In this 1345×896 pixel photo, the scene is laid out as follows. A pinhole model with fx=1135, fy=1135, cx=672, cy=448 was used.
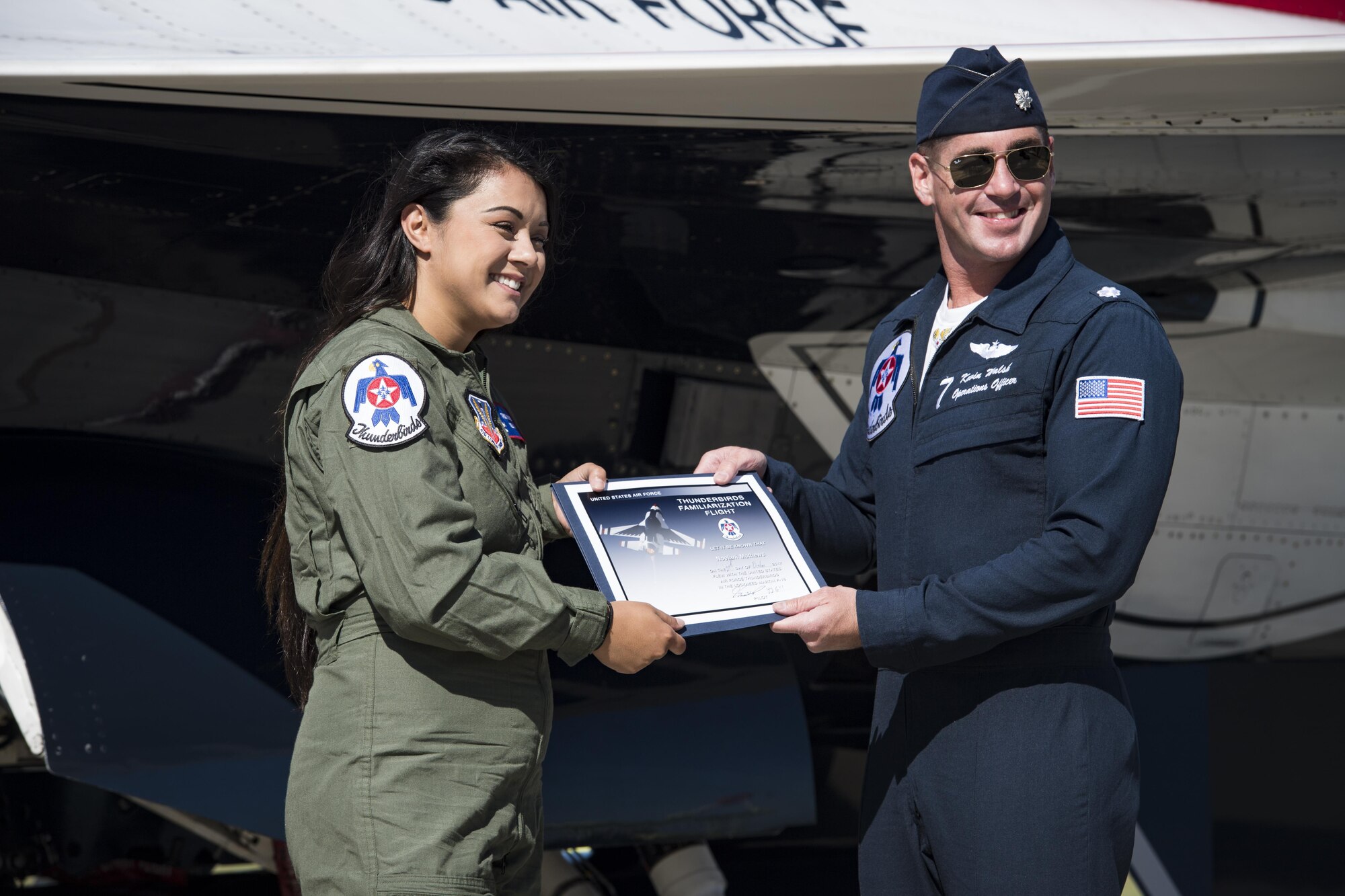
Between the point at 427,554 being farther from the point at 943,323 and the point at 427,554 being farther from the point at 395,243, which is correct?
the point at 943,323

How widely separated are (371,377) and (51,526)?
1784mm

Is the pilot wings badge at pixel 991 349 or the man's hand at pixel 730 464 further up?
the pilot wings badge at pixel 991 349

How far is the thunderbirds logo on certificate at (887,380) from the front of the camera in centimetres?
210

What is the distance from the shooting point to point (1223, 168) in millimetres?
3129

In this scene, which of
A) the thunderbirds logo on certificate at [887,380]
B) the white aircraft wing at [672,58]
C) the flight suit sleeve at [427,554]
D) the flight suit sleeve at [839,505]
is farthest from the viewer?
the white aircraft wing at [672,58]

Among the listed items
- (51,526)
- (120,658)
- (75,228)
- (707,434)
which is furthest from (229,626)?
(707,434)

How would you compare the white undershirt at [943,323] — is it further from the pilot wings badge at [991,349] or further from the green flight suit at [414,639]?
the green flight suit at [414,639]

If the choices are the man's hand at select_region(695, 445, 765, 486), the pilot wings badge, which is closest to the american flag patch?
the pilot wings badge

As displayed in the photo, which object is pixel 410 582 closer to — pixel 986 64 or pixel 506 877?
pixel 506 877

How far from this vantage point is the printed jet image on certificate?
1.89 metres

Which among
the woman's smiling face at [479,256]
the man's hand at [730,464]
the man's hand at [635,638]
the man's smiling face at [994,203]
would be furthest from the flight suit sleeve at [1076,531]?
the woman's smiling face at [479,256]

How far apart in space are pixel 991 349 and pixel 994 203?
24cm

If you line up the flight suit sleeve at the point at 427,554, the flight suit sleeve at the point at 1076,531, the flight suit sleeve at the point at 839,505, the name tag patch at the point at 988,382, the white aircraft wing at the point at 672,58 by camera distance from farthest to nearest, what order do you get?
the white aircraft wing at the point at 672,58
the flight suit sleeve at the point at 839,505
the name tag patch at the point at 988,382
the flight suit sleeve at the point at 1076,531
the flight suit sleeve at the point at 427,554

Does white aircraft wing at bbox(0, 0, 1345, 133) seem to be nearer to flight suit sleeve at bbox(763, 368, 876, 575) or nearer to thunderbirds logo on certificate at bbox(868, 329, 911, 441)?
thunderbirds logo on certificate at bbox(868, 329, 911, 441)
